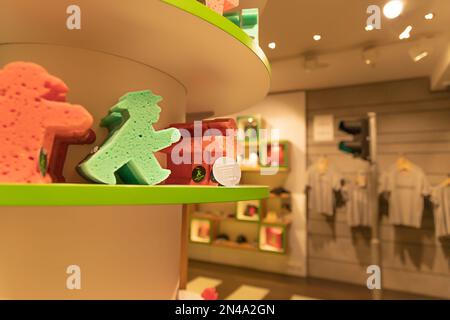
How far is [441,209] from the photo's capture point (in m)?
2.59

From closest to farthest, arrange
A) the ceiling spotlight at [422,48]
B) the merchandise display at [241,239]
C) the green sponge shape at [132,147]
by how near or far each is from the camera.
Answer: the green sponge shape at [132,147] → the ceiling spotlight at [422,48] → the merchandise display at [241,239]

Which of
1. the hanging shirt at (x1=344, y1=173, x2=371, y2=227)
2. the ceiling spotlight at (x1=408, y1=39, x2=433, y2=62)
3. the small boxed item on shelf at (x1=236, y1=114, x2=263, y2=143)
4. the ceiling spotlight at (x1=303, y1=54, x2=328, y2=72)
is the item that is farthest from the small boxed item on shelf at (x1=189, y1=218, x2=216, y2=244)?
the ceiling spotlight at (x1=408, y1=39, x2=433, y2=62)

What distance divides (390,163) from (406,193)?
38 centimetres

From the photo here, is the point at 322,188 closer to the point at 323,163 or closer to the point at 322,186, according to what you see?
the point at 322,186

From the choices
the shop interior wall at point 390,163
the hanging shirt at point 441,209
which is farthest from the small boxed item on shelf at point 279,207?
the hanging shirt at point 441,209

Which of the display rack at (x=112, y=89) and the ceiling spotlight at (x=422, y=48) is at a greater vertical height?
the ceiling spotlight at (x=422, y=48)

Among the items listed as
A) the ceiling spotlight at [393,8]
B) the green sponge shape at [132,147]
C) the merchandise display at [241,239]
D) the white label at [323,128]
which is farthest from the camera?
the merchandise display at [241,239]

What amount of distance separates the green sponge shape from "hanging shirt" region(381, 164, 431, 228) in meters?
2.97

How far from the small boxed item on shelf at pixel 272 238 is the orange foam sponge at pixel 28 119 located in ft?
9.95

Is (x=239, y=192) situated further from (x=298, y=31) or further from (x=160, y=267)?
(x=298, y=31)

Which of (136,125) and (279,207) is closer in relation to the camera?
(136,125)

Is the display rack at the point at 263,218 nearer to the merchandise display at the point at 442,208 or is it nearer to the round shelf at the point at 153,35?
the merchandise display at the point at 442,208

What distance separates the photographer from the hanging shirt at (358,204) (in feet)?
9.45

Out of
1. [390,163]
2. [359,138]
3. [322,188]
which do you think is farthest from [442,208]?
[359,138]
